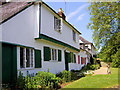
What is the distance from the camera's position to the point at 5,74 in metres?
6.86

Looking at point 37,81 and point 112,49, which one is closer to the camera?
point 37,81

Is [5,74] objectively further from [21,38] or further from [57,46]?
[57,46]

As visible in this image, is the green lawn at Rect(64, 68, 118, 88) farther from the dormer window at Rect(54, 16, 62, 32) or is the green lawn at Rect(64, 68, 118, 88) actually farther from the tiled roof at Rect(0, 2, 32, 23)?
the tiled roof at Rect(0, 2, 32, 23)

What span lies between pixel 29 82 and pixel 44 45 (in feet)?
13.6

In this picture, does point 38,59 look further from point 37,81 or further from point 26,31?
point 37,81

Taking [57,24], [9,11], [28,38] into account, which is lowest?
[28,38]

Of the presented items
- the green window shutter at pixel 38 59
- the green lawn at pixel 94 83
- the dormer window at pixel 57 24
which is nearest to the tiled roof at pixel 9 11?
the green window shutter at pixel 38 59

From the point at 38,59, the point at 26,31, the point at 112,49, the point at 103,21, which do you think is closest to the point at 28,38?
the point at 26,31

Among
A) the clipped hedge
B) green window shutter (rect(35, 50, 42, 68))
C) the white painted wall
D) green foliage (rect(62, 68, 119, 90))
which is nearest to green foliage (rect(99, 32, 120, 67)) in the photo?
green foliage (rect(62, 68, 119, 90))

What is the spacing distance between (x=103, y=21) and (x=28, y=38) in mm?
4741

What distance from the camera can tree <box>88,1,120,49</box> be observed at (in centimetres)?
788

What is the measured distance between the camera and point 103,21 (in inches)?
320

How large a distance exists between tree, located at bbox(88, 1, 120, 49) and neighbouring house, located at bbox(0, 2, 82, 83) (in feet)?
11.6

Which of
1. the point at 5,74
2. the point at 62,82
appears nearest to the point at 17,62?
the point at 5,74
